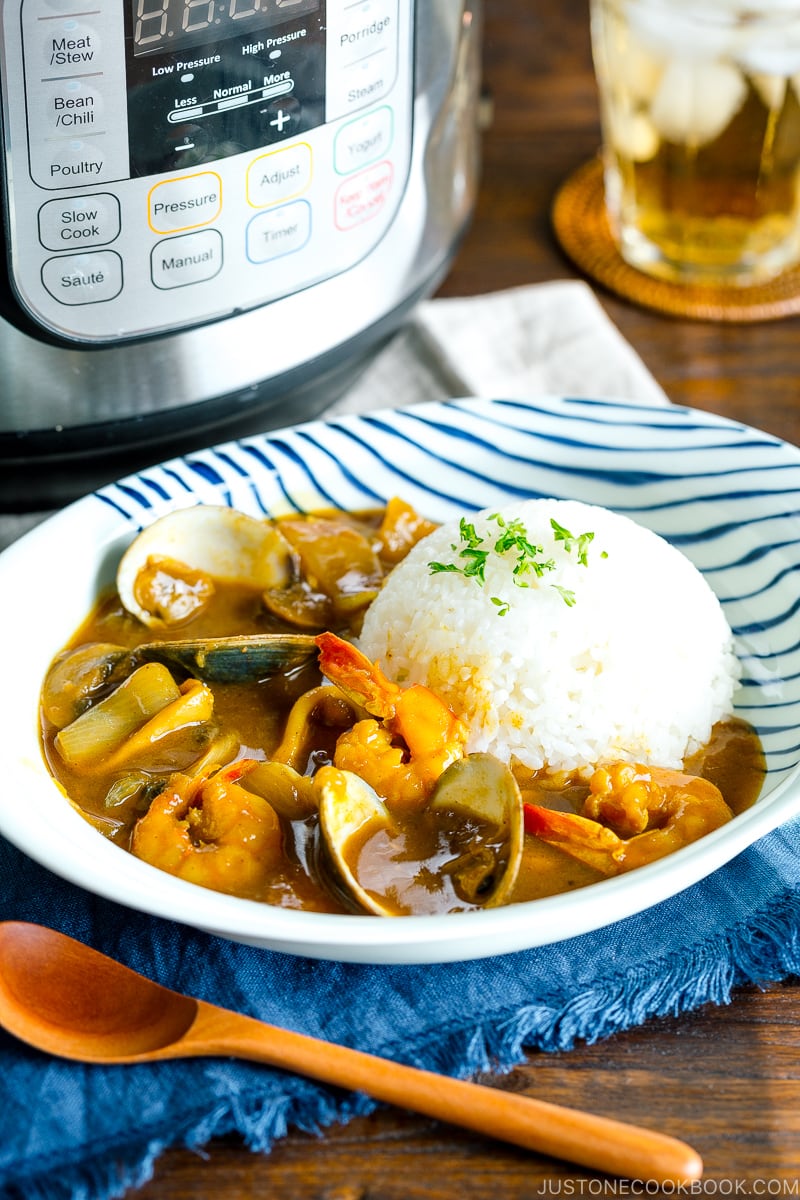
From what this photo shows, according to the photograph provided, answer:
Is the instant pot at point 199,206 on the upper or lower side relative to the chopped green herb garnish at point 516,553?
upper

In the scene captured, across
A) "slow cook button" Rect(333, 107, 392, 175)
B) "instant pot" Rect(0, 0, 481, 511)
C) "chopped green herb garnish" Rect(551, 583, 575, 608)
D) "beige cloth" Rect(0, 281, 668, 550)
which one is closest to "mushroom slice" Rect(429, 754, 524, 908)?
"chopped green herb garnish" Rect(551, 583, 575, 608)

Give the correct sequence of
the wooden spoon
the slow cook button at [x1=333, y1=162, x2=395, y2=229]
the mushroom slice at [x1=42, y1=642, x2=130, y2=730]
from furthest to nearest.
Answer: the slow cook button at [x1=333, y1=162, x2=395, y2=229], the mushroom slice at [x1=42, y1=642, x2=130, y2=730], the wooden spoon

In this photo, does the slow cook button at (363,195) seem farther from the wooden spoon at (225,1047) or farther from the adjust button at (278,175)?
the wooden spoon at (225,1047)

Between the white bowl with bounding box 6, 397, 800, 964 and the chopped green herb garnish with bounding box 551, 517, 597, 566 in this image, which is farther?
the chopped green herb garnish with bounding box 551, 517, 597, 566

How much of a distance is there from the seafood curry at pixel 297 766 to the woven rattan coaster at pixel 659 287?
1044mm

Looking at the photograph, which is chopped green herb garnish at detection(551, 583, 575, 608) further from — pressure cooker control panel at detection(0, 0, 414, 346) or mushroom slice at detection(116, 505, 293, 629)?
pressure cooker control panel at detection(0, 0, 414, 346)

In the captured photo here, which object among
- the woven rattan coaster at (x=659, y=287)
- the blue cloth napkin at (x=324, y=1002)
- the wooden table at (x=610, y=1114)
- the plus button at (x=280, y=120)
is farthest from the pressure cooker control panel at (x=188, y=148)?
the wooden table at (x=610, y=1114)

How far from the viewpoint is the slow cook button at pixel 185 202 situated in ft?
4.89

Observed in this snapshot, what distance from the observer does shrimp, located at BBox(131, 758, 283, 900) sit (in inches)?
48.4

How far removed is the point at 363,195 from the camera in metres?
1.67

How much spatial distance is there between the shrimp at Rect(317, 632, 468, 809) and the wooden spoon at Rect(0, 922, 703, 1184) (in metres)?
0.27

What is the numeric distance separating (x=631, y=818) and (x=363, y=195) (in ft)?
2.82

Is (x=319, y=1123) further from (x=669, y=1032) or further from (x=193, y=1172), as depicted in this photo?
(x=669, y=1032)

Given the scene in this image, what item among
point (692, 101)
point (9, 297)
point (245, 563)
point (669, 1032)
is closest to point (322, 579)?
point (245, 563)
